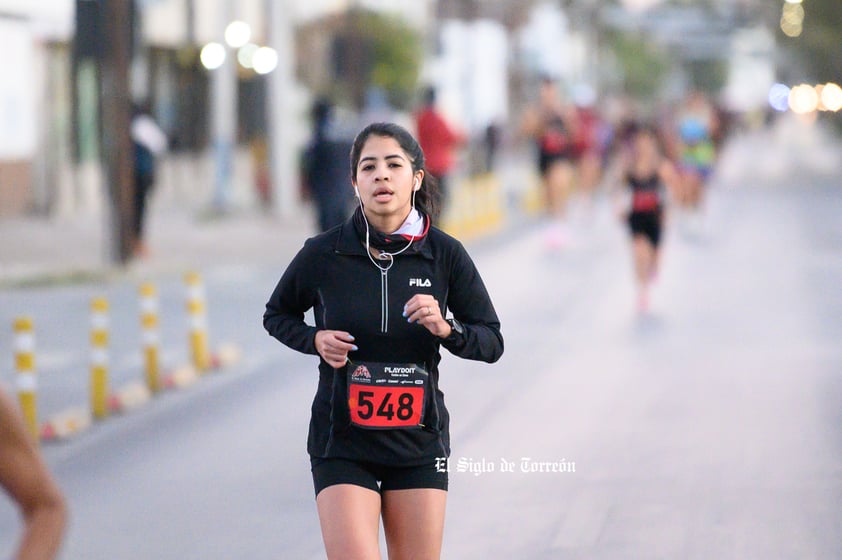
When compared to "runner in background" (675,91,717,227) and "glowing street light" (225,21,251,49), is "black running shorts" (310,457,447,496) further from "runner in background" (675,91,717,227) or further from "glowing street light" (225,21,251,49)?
"glowing street light" (225,21,251,49)

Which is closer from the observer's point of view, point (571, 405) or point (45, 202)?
point (571, 405)

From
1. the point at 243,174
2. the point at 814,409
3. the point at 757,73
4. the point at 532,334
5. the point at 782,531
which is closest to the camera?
the point at 782,531

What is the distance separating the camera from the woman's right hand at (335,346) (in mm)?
4465

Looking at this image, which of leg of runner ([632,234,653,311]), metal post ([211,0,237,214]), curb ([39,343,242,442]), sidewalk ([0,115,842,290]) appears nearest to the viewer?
curb ([39,343,242,442])

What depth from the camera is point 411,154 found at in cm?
474

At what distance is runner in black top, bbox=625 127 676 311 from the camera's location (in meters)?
15.5

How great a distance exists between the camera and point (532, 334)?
1448 cm

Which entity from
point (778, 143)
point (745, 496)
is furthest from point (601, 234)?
point (778, 143)

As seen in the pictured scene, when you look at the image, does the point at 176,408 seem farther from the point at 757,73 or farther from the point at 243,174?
the point at 757,73

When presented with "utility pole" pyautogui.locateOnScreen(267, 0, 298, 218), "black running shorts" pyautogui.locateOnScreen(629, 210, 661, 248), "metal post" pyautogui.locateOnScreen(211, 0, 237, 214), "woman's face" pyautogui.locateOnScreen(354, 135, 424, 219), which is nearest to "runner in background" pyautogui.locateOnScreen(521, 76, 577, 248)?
"black running shorts" pyautogui.locateOnScreen(629, 210, 661, 248)

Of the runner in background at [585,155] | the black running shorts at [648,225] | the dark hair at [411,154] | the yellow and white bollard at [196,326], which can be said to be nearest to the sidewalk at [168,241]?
the runner in background at [585,155]

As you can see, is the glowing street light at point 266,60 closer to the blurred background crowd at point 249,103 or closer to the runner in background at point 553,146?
the blurred background crowd at point 249,103

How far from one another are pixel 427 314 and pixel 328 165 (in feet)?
42.2

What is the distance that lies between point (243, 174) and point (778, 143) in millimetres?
40876
